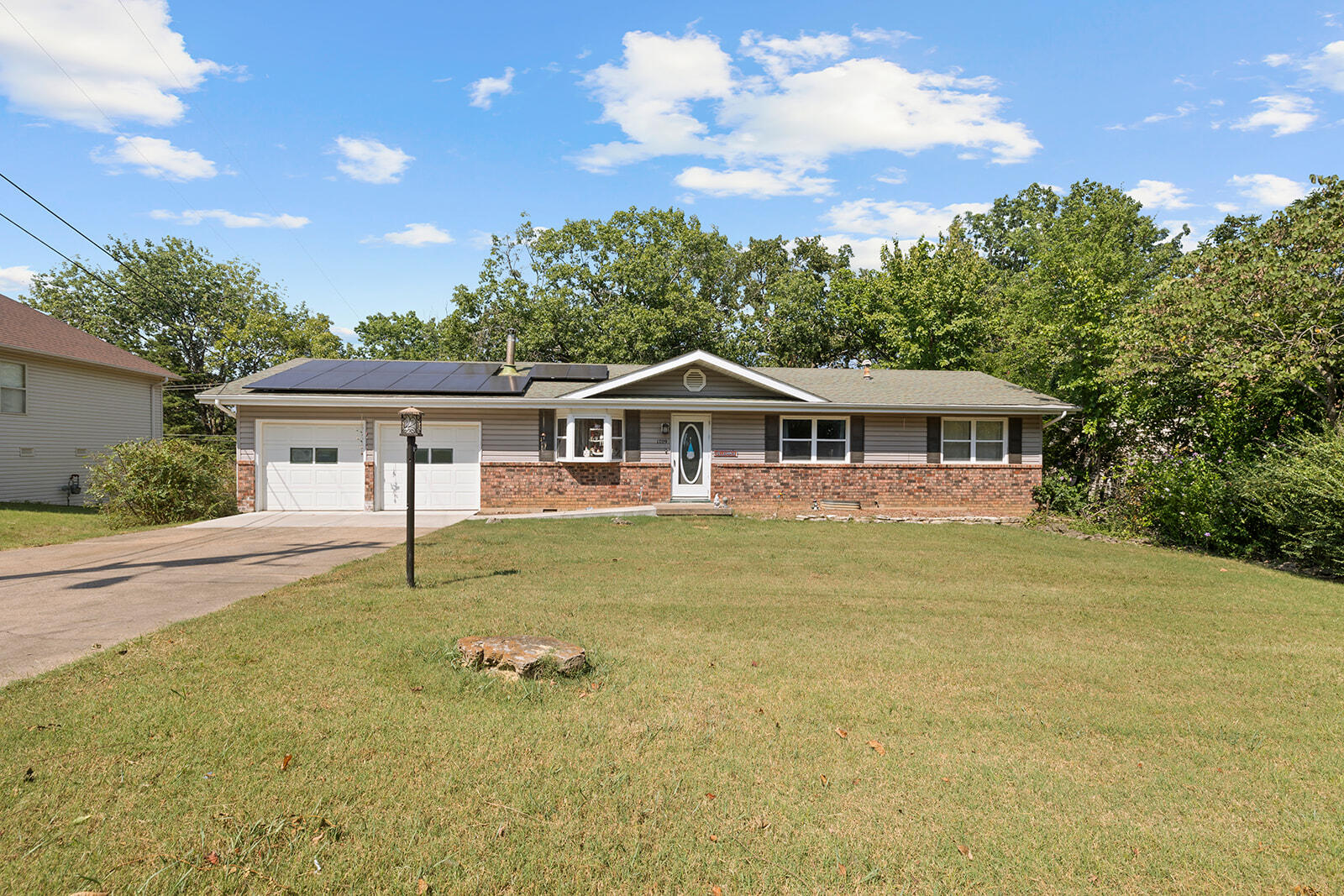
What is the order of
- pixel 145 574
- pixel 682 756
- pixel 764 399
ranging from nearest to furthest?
pixel 682 756, pixel 145 574, pixel 764 399

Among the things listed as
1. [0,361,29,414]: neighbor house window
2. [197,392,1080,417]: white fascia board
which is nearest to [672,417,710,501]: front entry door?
[197,392,1080,417]: white fascia board

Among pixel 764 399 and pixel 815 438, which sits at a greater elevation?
pixel 764 399

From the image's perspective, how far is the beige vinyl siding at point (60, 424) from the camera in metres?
17.8

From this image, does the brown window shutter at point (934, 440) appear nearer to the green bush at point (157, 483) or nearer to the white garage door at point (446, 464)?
the white garage door at point (446, 464)

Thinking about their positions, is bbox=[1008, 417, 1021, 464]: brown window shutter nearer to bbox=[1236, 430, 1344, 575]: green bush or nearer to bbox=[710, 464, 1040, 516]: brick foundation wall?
bbox=[710, 464, 1040, 516]: brick foundation wall

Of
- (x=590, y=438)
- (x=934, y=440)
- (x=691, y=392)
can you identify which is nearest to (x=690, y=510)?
(x=590, y=438)

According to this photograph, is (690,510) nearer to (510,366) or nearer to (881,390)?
(881,390)

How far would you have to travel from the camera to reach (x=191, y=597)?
22.7 feet

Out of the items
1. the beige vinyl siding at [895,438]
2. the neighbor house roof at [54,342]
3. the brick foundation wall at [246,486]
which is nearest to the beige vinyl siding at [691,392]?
the beige vinyl siding at [895,438]

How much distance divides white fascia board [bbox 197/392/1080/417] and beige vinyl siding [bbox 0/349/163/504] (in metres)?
5.51

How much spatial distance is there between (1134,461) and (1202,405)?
2.22 m

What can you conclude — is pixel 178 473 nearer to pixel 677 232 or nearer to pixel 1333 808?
pixel 1333 808

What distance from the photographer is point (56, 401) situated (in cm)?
1895

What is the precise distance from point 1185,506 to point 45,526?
20.9 m
